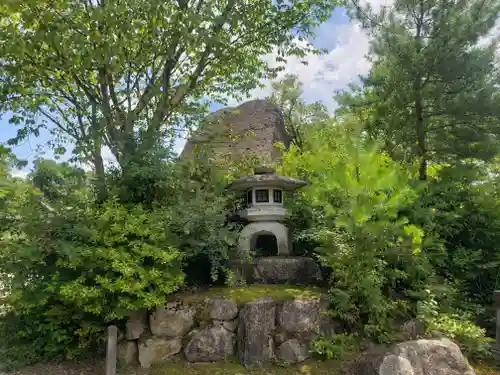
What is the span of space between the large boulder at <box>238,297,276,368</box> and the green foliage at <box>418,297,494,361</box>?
6.20ft

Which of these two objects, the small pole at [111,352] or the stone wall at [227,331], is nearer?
the small pole at [111,352]

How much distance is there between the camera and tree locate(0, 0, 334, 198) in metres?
5.57

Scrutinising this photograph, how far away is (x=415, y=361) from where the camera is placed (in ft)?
13.4

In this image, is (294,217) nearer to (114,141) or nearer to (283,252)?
(283,252)

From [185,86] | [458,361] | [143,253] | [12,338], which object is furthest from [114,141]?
[458,361]

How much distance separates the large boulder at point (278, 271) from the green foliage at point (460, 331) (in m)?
1.50

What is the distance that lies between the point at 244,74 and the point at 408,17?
3222 mm

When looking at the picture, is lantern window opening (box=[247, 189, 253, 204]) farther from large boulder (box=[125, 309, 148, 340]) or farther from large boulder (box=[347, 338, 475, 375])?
large boulder (box=[347, 338, 475, 375])

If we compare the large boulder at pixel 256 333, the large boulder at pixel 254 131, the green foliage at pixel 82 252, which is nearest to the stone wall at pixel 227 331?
the large boulder at pixel 256 333

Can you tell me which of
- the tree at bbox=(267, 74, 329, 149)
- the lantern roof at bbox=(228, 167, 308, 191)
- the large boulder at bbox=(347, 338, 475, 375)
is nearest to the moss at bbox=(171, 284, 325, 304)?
the large boulder at bbox=(347, 338, 475, 375)

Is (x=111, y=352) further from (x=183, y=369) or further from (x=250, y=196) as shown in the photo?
(x=250, y=196)

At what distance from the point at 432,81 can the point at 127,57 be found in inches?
205

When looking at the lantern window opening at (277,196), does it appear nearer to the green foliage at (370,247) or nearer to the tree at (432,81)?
the green foliage at (370,247)

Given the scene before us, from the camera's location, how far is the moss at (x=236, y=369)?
431 cm
